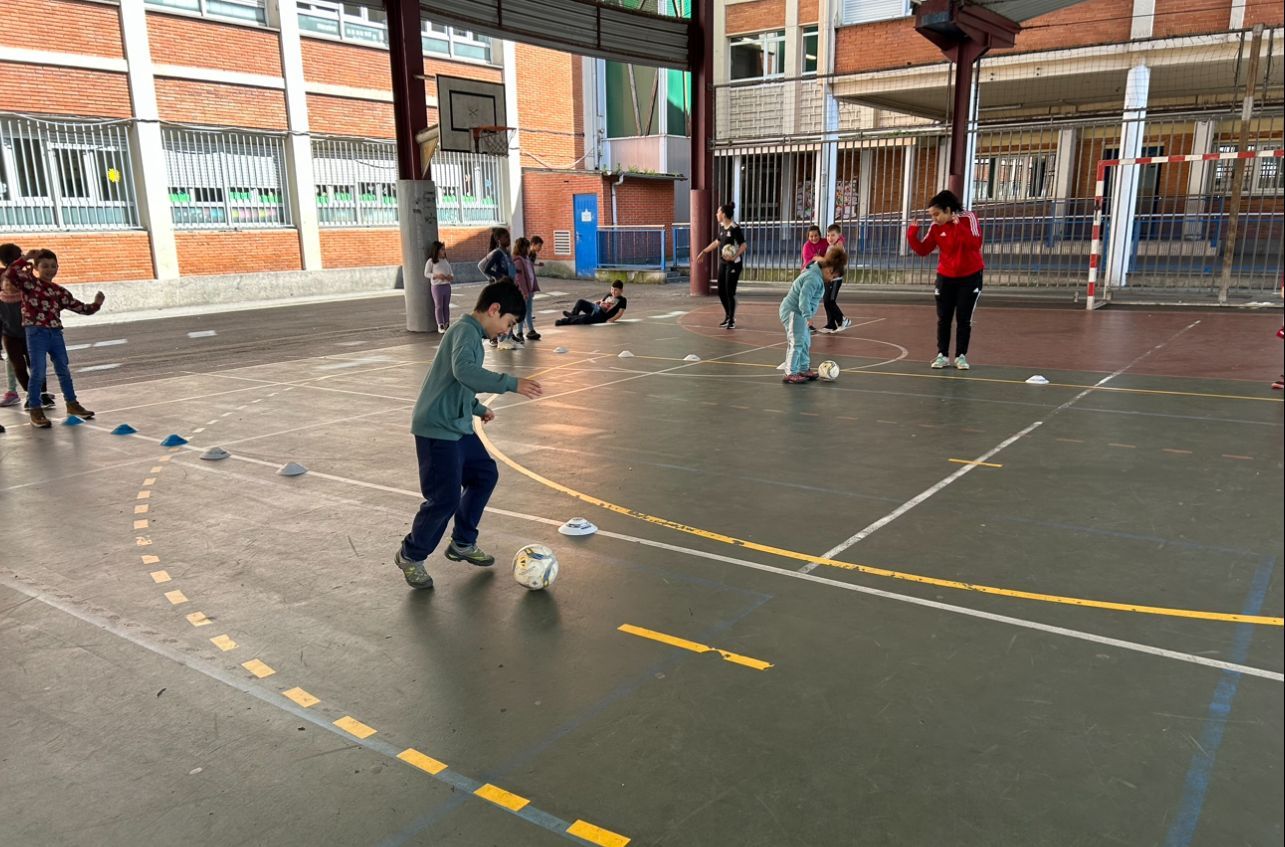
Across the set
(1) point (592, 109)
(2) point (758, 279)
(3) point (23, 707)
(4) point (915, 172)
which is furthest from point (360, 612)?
(1) point (592, 109)

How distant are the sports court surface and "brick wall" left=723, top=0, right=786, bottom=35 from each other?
25114 mm

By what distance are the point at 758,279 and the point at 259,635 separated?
23.8m

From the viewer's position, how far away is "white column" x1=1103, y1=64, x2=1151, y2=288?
19953mm

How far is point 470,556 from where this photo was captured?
17.6 ft

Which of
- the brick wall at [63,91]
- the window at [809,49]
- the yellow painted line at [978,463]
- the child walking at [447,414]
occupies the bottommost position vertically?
the yellow painted line at [978,463]

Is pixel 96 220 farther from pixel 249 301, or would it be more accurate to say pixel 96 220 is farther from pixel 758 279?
pixel 758 279

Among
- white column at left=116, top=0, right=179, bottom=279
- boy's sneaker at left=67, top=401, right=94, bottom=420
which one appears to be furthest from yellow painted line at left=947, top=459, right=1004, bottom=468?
white column at left=116, top=0, right=179, bottom=279

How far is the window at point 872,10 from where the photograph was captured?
26.2 meters

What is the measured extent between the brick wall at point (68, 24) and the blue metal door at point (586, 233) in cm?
1432

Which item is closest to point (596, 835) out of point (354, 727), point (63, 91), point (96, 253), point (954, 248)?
point (354, 727)

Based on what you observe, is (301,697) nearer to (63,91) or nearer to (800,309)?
(800,309)

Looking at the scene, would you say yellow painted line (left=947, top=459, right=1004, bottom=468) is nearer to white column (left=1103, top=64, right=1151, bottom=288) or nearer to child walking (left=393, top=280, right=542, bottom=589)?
child walking (left=393, top=280, right=542, bottom=589)

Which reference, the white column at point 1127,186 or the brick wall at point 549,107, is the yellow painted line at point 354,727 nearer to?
the white column at point 1127,186

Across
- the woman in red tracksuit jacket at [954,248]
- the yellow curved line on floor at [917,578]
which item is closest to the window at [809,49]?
the woman in red tracksuit jacket at [954,248]
